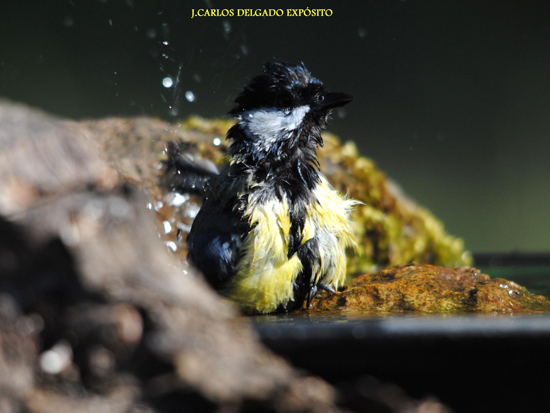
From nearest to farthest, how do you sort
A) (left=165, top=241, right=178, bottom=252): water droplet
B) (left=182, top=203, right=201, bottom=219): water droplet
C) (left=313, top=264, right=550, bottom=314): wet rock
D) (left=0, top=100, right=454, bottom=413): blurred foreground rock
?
(left=0, top=100, right=454, bottom=413): blurred foreground rock < (left=313, top=264, right=550, bottom=314): wet rock < (left=165, top=241, right=178, bottom=252): water droplet < (left=182, top=203, right=201, bottom=219): water droplet

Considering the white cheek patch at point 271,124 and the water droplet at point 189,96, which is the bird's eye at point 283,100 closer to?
the white cheek patch at point 271,124

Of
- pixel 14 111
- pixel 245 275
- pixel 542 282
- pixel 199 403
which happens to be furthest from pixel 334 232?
pixel 542 282

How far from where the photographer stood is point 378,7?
99.0 inches

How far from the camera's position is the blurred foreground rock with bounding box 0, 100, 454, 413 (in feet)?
2.17

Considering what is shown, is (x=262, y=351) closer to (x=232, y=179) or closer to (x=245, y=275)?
(x=245, y=275)

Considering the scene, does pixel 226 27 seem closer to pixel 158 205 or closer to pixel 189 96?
pixel 189 96

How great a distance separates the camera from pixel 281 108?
1.31m

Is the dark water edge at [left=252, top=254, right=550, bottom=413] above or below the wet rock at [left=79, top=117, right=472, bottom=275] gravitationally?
below

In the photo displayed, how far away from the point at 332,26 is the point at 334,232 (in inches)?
57.1

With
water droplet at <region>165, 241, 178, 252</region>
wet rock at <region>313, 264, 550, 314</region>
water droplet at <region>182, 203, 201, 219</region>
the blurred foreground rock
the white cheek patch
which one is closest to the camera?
the blurred foreground rock

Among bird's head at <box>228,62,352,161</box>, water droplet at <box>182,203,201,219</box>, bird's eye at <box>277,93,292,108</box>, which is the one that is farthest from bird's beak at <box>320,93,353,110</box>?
water droplet at <box>182,203,201,219</box>

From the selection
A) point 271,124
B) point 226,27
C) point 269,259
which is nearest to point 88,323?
point 269,259

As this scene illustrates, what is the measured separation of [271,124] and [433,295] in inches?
26.4

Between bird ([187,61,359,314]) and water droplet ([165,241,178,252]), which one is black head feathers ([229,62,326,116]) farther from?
water droplet ([165,241,178,252])
